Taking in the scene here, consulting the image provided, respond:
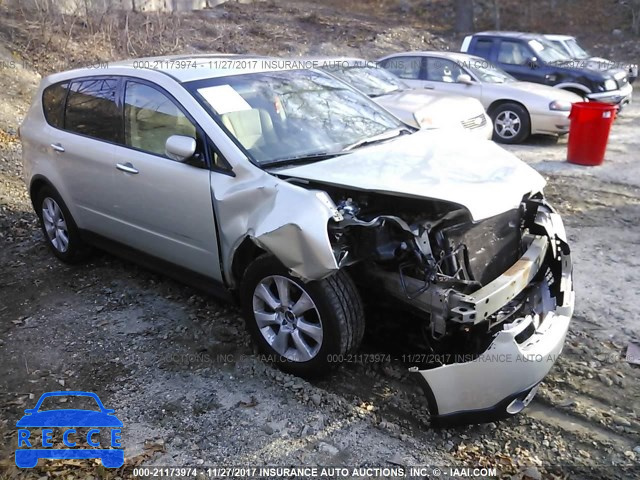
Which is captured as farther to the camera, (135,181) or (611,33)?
(611,33)

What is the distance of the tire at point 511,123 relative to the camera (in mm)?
9680

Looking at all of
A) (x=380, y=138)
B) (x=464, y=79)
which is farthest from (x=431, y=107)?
(x=380, y=138)

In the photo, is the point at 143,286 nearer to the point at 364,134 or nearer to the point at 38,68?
the point at 364,134

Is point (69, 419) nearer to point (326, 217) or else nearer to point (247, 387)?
point (247, 387)

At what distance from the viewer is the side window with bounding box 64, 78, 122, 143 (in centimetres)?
A: 426

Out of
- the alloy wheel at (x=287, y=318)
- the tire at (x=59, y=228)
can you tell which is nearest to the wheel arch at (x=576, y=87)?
the tire at (x=59, y=228)

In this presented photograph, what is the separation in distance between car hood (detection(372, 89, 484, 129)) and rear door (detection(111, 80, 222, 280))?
3.92 metres

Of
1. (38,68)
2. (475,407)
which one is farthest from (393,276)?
(38,68)

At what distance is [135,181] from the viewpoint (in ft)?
13.1

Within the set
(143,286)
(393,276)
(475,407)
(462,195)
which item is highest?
(462,195)

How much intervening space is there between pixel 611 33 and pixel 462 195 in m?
22.6

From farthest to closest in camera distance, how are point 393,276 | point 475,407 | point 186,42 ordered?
point 186,42 → point 393,276 → point 475,407

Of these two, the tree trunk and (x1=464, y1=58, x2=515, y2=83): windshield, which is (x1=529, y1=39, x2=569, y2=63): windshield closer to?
(x1=464, y1=58, x2=515, y2=83): windshield

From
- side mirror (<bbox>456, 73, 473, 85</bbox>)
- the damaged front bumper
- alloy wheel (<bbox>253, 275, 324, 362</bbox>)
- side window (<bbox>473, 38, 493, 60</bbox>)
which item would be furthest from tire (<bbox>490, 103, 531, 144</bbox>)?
alloy wheel (<bbox>253, 275, 324, 362</bbox>)
